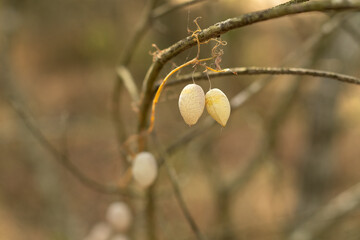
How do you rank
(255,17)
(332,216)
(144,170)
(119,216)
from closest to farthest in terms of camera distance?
(255,17) < (144,170) < (119,216) < (332,216)

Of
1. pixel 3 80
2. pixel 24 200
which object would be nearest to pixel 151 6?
pixel 3 80

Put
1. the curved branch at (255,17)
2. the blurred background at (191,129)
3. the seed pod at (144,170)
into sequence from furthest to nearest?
the blurred background at (191,129) < the seed pod at (144,170) < the curved branch at (255,17)

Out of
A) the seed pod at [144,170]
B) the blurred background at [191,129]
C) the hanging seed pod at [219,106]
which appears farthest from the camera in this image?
the blurred background at [191,129]

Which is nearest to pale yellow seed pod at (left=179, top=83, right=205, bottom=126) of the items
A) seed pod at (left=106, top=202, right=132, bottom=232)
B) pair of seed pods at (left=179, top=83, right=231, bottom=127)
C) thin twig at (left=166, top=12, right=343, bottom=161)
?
pair of seed pods at (left=179, top=83, right=231, bottom=127)

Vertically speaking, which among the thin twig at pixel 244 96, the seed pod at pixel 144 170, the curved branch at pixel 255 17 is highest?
the thin twig at pixel 244 96

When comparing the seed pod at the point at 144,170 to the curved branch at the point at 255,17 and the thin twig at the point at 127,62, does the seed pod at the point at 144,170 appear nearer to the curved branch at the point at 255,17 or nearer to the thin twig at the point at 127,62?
the thin twig at the point at 127,62

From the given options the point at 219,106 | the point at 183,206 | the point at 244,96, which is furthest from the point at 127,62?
the point at 219,106

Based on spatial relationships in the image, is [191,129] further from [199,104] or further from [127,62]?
[199,104]

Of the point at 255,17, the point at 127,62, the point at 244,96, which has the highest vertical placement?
the point at 127,62

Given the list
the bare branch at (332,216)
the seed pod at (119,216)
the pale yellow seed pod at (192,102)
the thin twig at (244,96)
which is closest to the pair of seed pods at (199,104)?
the pale yellow seed pod at (192,102)

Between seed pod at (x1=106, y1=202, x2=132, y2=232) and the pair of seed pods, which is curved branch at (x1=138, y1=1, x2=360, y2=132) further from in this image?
seed pod at (x1=106, y1=202, x2=132, y2=232)
